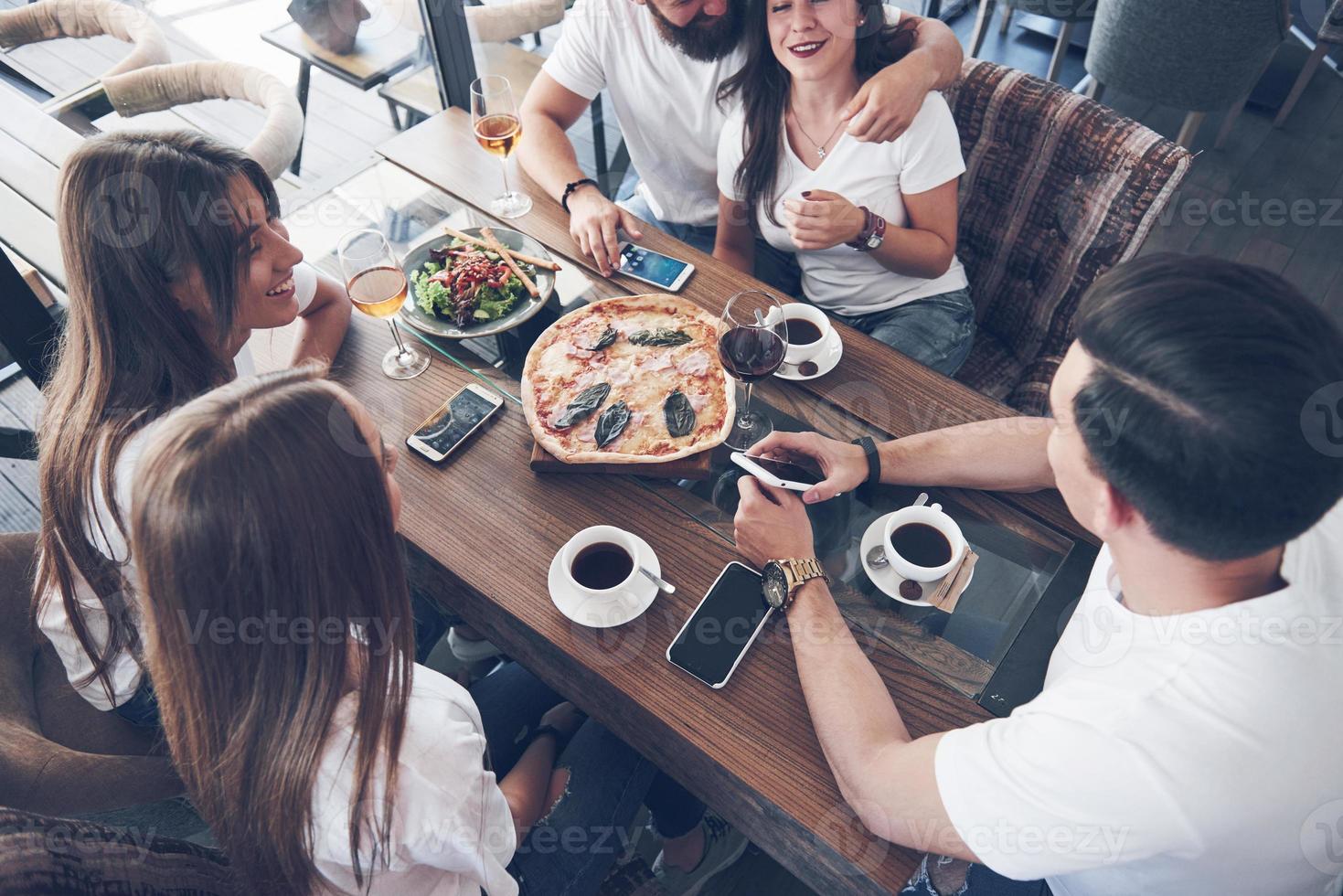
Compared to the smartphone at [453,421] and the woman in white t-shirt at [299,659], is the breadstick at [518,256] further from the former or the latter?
the woman in white t-shirt at [299,659]

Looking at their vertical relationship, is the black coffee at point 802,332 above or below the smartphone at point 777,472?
above

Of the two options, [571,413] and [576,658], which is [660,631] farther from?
[571,413]

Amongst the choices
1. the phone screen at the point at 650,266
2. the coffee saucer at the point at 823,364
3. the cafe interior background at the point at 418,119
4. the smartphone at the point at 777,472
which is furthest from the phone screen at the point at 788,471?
the phone screen at the point at 650,266

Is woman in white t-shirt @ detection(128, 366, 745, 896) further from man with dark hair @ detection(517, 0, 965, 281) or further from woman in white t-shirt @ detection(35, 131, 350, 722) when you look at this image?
man with dark hair @ detection(517, 0, 965, 281)

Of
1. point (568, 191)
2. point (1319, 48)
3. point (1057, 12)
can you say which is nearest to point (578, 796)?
point (568, 191)

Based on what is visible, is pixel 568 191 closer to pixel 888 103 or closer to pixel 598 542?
pixel 888 103

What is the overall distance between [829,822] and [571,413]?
2.74 feet

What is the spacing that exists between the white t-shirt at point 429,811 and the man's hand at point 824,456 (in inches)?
27.1

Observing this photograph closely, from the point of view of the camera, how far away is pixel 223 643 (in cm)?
101

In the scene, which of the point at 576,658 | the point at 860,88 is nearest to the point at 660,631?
the point at 576,658

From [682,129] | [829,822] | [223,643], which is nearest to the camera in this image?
[223,643]

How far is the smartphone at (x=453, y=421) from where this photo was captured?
1553mm

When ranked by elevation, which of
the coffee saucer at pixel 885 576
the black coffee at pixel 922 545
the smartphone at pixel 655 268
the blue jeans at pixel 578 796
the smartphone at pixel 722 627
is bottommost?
the blue jeans at pixel 578 796

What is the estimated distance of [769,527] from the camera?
4.53ft
